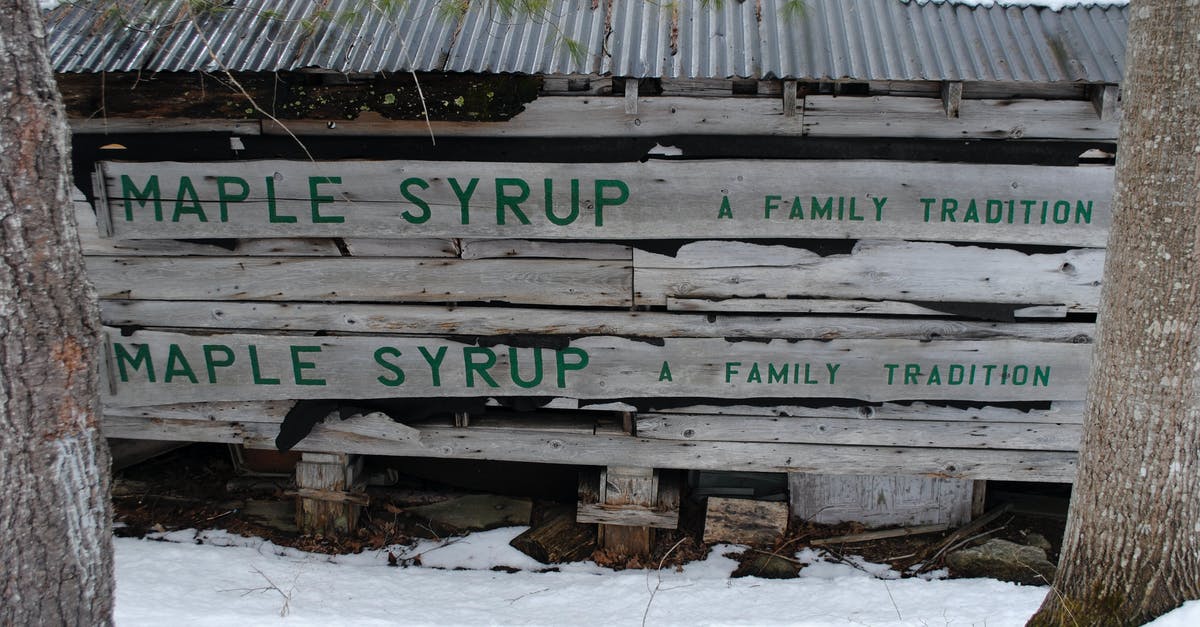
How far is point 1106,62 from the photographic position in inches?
169

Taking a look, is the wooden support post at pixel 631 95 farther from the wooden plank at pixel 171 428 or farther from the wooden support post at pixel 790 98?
the wooden plank at pixel 171 428

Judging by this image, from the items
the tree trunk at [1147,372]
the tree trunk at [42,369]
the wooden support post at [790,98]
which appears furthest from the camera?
the wooden support post at [790,98]

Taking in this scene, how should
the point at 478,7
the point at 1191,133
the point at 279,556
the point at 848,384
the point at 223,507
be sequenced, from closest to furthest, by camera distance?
1. the point at 1191,133
2. the point at 478,7
3. the point at 848,384
4. the point at 279,556
5. the point at 223,507

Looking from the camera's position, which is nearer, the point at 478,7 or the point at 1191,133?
the point at 1191,133

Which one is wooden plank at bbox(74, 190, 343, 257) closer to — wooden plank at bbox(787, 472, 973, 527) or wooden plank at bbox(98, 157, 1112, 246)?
wooden plank at bbox(98, 157, 1112, 246)

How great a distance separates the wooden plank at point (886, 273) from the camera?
4.77m

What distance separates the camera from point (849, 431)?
5207 mm

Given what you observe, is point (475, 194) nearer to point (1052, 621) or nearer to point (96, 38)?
point (96, 38)

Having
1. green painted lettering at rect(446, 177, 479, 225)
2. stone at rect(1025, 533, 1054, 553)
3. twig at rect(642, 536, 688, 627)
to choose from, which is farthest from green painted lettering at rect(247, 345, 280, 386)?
stone at rect(1025, 533, 1054, 553)

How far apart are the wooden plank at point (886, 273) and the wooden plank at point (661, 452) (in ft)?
3.26

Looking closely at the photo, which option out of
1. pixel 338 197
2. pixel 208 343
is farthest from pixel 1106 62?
pixel 208 343

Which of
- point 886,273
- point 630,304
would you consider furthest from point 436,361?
point 886,273

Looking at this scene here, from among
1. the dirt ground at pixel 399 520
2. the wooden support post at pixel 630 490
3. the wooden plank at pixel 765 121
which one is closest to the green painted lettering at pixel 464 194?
the wooden plank at pixel 765 121

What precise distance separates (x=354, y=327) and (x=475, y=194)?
3.55ft
